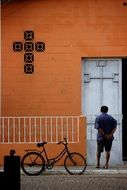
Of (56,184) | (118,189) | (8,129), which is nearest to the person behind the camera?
(118,189)

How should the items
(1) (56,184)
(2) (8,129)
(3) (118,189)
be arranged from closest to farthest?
(3) (118,189) < (1) (56,184) < (2) (8,129)

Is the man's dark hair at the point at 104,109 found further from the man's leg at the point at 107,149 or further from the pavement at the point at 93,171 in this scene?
the pavement at the point at 93,171

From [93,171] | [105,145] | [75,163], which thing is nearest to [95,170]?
[93,171]

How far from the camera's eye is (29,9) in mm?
20125

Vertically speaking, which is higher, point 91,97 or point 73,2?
point 73,2

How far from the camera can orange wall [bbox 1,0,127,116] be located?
19.9 meters

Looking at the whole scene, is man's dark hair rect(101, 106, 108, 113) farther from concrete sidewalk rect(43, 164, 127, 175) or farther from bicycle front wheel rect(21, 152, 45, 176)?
bicycle front wheel rect(21, 152, 45, 176)

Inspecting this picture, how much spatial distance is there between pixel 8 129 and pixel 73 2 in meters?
4.00

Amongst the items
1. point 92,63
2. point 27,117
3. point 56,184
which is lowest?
point 56,184

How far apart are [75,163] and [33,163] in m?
1.05

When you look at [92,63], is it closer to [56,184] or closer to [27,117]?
[27,117]

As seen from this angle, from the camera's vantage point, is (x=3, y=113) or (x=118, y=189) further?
(x=3, y=113)

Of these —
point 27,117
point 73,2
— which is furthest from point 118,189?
point 73,2

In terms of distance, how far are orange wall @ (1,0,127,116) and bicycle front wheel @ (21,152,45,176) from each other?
241 cm
